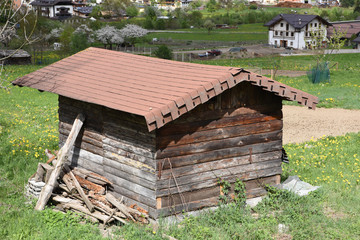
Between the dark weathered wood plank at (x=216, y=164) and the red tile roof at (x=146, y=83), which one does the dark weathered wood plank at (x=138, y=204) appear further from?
the red tile roof at (x=146, y=83)

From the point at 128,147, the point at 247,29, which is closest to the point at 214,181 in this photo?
the point at 128,147

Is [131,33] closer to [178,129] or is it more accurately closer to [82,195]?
[82,195]

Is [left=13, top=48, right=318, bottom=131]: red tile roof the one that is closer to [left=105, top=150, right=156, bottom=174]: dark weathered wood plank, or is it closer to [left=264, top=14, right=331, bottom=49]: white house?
[left=105, top=150, right=156, bottom=174]: dark weathered wood plank

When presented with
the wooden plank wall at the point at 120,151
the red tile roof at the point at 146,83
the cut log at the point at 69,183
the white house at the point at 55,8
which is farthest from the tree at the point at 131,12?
the cut log at the point at 69,183

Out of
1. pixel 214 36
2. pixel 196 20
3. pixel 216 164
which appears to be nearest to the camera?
pixel 216 164

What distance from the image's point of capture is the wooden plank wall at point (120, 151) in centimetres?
994

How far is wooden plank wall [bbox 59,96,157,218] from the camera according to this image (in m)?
9.94

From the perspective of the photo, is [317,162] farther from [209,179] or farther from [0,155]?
[0,155]

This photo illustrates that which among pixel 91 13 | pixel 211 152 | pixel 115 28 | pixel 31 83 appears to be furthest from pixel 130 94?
pixel 91 13

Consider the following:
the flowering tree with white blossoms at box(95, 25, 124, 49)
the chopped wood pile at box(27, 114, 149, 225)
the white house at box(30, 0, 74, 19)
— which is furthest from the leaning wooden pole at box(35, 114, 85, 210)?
the white house at box(30, 0, 74, 19)

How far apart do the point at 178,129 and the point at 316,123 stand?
12.7 metres

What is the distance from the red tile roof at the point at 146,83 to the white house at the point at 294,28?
60943 millimetres

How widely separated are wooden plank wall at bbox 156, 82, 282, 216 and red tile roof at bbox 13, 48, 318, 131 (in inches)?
24.6

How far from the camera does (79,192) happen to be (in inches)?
413
